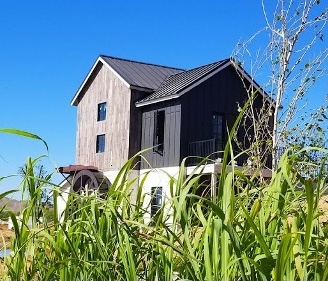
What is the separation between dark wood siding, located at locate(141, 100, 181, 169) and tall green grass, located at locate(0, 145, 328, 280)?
1500 centimetres

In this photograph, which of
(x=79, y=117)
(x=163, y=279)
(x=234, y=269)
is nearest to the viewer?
(x=234, y=269)

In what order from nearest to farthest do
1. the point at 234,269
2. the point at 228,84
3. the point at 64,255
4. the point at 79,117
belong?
the point at 234,269 < the point at 64,255 < the point at 228,84 < the point at 79,117

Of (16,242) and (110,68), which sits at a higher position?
(110,68)

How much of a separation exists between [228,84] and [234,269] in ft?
54.8

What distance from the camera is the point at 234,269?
1081 mm

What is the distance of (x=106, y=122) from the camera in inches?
768

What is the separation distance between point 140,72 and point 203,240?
18.4 meters

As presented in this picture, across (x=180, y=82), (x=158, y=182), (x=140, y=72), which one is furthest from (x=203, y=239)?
(x=140, y=72)

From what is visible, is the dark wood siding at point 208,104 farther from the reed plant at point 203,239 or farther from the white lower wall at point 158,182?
the reed plant at point 203,239

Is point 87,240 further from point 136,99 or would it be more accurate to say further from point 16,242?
point 136,99

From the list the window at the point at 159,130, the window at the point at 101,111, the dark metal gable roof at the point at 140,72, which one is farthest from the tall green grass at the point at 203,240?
the window at the point at 101,111

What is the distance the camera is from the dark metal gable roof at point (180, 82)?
54.3ft

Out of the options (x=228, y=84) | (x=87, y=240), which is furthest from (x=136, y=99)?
(x=87, y=240)

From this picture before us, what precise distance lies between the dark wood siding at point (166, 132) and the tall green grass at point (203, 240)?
1500 cm
